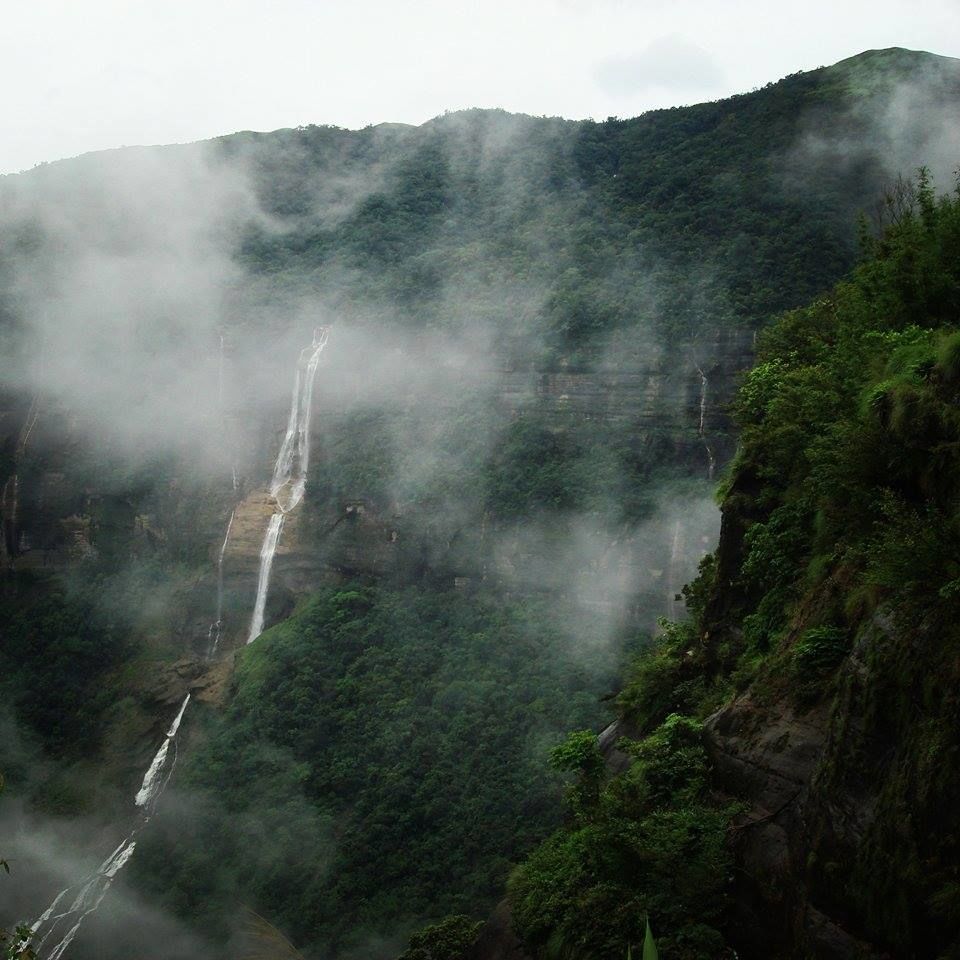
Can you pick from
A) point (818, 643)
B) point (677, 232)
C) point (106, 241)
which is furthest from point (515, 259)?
point (818, 643)

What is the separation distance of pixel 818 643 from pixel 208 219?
51.3 meters

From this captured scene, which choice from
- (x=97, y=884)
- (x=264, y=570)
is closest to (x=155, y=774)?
(x=97, y=884)

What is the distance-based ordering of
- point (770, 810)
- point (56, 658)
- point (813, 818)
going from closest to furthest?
1. point (813, 818)
2. point (770, 810)
3. point (56, 658)

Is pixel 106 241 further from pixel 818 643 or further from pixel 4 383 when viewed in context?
pixel 818 643

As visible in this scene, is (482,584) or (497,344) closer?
(482,584)

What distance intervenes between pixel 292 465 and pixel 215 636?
7.50m

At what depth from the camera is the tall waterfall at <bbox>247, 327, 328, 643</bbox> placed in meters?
38.0

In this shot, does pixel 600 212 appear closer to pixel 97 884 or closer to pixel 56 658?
pixel 56 658

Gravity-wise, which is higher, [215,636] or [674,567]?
[674,567]

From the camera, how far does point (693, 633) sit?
16891 mm

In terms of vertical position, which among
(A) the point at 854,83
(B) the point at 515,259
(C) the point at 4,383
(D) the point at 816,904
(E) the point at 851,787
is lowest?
(D) the point at 816,904

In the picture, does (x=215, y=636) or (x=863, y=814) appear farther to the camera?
(x=215, y=636)

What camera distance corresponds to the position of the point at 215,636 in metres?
37.6

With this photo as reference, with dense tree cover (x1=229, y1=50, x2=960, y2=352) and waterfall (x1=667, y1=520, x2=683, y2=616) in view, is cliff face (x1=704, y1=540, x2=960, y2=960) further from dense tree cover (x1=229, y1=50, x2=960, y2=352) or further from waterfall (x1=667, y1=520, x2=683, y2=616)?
dense tree cover (x1=229, y1=50, x2=960, y2=352)
